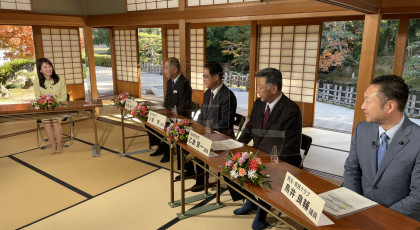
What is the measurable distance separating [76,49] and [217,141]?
631 centimetres

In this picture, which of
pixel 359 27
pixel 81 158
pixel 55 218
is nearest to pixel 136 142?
pixel 81 158

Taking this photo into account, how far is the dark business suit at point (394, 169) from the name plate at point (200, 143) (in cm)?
107

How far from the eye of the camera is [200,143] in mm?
2414

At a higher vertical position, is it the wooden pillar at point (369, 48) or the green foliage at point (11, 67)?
the wooden pillar at point (369, 48)

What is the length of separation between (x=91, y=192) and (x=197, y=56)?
17.1 feet

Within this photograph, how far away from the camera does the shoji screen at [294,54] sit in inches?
220

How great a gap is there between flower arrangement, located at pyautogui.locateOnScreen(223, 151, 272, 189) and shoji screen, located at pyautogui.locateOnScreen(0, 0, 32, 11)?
6.12 meters

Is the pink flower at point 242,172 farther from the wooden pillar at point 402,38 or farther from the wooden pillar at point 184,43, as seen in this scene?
the wooden pillar at point 402,38

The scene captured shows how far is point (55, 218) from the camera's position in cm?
276

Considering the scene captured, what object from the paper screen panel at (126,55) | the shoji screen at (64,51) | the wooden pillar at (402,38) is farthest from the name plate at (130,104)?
the paper screen panel at (126,55)

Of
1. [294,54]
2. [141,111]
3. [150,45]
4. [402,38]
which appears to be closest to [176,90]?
[141,111]

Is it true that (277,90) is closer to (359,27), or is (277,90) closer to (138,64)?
(138,64)

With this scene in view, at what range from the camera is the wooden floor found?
270 cm

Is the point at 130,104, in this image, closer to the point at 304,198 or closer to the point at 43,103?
the point at 43,103
